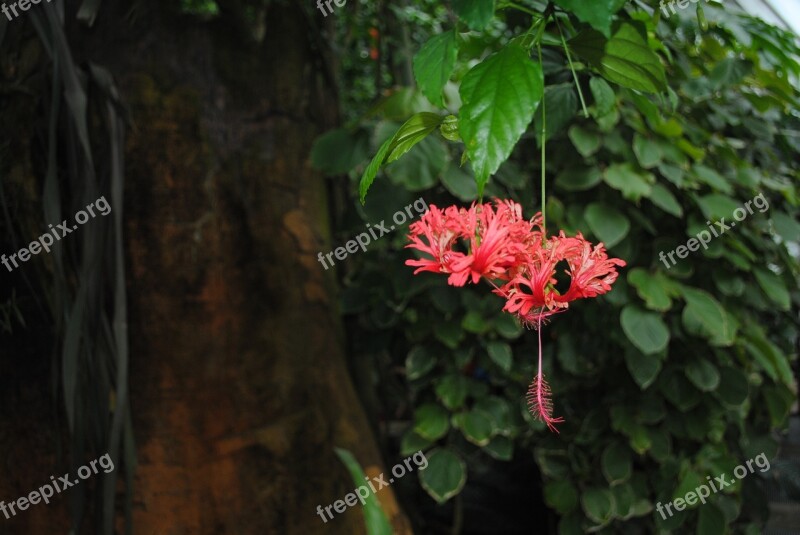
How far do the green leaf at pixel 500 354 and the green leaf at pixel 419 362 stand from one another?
0.40ft

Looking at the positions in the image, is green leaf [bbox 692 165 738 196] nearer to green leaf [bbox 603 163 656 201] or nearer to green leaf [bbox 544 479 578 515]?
green leaf [bbox 603 163 656 201]

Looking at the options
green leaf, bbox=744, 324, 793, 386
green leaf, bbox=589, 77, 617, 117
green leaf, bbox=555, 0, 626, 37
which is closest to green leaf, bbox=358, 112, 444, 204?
green leaf, bbox=555, 0, 626, 37

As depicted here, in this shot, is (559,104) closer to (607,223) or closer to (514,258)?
(514,258)

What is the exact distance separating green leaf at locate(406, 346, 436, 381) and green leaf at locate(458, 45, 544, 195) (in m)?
1.03

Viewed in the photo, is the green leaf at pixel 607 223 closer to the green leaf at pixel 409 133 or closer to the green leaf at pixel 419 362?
the green leaf at pixel 419 362

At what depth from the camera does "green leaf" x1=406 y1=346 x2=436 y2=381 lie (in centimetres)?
140

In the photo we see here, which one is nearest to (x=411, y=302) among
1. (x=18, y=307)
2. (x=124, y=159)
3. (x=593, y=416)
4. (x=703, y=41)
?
(x=593, y=416)

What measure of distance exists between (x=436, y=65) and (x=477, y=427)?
3.29ft

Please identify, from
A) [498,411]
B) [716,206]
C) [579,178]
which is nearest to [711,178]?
[716,206]

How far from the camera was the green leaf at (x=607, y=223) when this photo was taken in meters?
1.27

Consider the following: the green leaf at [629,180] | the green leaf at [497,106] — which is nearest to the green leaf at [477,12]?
the green leaf at [497,106]

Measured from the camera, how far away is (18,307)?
117 cm

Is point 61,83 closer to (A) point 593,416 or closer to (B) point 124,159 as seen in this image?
(B) point 124,159

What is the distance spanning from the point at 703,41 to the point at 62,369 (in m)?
1.47
